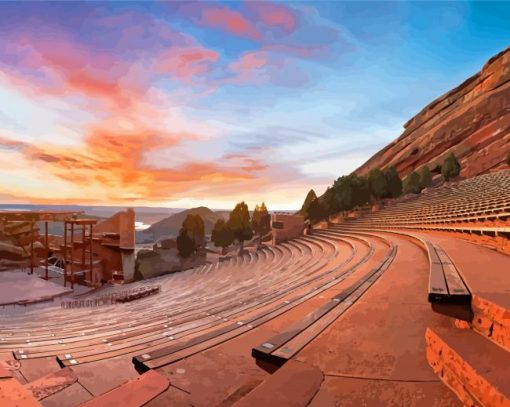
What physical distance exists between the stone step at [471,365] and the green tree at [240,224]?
4550 centimetres

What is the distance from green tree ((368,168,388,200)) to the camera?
4866 centimetres

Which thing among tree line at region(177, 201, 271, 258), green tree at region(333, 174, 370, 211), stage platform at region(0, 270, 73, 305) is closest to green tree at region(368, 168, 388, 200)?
green tree at region(333, 174, 370, 211)

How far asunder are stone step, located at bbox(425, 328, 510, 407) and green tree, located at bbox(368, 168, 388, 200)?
49304 mm

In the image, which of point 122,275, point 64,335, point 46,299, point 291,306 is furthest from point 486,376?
point 122,275

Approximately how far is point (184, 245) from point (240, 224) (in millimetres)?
9280

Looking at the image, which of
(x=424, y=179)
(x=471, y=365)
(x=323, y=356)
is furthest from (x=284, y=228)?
(x=424, y=179)

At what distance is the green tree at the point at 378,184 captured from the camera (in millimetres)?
48656

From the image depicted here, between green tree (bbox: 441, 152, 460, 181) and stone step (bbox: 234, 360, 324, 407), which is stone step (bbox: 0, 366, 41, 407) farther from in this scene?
green tree (bbox: 441, 152, 460, 181)

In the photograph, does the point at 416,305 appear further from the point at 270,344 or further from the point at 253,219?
the point at 253,219

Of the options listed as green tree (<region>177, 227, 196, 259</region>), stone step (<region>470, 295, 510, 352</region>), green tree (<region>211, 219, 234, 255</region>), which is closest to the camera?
stone step (<region>470, 295, 510, 352</region>)

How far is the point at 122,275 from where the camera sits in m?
30.9

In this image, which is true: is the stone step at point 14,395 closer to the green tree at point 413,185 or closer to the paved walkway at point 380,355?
the paved walkway at point 380,355

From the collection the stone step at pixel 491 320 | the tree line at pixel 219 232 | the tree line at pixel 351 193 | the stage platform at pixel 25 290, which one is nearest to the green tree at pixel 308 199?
the tree line at pixel 351 193

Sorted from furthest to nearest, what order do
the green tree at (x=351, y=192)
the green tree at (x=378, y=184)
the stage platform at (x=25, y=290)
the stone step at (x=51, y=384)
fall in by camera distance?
the green tree at (x=378, y=184), the green tree at (x=351, y=192), the stage platform at (x=25, y=290), the stone step at (x=51, y=384)
